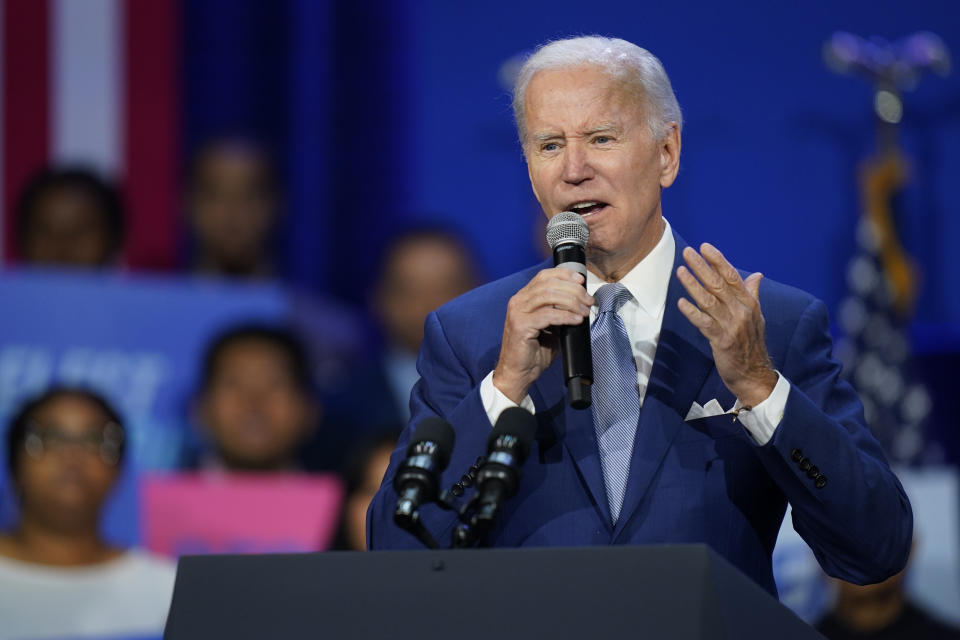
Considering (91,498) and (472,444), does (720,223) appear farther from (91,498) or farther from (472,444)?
(472,444)

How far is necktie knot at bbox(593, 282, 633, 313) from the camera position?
78.3 inches

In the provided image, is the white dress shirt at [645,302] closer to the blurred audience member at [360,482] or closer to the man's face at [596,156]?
the man's face at [596,156]

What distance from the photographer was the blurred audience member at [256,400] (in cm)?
483

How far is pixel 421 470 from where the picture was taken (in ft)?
5.29

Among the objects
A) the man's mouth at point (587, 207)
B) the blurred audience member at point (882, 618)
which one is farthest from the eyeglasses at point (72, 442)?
the man's mouth at point (587, 207)

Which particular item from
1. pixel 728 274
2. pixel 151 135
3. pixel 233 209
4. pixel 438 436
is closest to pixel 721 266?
pixel 728 274

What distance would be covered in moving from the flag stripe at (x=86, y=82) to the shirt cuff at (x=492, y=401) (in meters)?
4.46

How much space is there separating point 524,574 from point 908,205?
4956 mm

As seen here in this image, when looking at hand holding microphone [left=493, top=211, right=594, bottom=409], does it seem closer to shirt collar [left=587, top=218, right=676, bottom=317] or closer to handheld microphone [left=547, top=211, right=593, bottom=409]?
handheld microphone [left=547, top=211, right=593, bottom=409]

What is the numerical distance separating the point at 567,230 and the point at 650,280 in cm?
25

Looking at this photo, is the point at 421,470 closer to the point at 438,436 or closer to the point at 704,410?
the point at 438,436

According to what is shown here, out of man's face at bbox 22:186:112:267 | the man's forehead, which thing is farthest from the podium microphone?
man's face at bbox 22:186:112:267

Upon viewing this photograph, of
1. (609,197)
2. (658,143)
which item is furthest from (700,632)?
(658,143)

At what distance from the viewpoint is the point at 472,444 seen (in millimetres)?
1803
